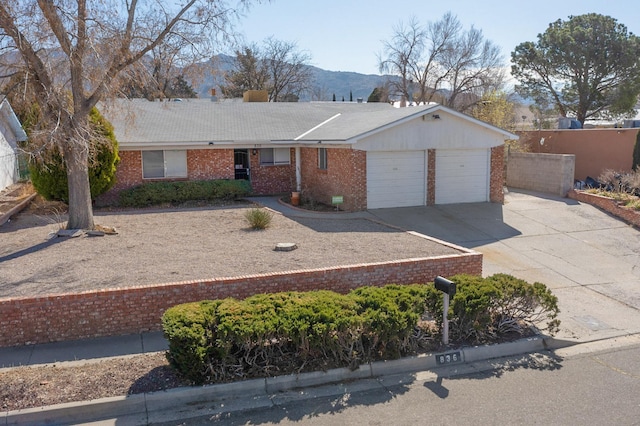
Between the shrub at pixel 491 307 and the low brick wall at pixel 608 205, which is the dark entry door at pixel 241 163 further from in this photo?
the shrub at pixel 491 307

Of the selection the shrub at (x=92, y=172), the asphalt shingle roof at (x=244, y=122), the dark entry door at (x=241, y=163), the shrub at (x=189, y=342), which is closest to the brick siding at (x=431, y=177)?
the asphalt shingle roof at (x=244, y=122)

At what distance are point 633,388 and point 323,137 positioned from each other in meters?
14.0

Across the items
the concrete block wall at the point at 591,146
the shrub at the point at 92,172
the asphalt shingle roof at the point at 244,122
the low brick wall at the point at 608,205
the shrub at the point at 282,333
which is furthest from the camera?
the concrete block wall at the point at 591,146

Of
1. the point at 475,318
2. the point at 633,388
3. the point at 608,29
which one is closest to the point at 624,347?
the point at 633,388

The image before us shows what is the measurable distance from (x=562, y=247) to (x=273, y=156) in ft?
39.8

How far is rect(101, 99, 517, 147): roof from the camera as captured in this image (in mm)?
18281

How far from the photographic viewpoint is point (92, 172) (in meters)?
17.4

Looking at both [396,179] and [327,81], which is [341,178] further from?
[327,81]

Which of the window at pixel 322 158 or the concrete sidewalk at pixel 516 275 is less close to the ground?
the window at pixel 322 158

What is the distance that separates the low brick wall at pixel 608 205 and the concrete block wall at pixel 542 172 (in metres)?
0.64

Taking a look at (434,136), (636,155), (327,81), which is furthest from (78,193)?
(327,81)

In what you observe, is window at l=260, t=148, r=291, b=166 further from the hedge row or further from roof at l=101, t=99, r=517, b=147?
the hedge row

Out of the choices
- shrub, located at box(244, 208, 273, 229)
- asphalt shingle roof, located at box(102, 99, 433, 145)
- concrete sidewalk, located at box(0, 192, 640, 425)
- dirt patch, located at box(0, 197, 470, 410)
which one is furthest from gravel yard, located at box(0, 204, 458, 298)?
asphalt shingle roof, located at box(102, 99, 433, 145)

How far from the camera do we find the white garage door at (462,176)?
18.4 metres
